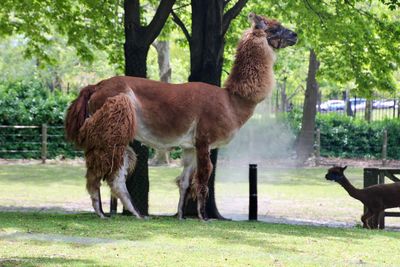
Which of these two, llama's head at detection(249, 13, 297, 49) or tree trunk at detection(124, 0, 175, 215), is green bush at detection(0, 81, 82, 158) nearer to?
tree trunk at detection(124, 0, 175, 215)

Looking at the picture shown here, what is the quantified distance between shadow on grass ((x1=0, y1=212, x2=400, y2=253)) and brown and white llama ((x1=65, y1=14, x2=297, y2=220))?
2.46 ft

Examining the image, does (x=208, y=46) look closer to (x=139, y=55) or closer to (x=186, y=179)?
(x=139, y=55)

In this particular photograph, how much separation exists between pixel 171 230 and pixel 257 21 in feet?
13.6

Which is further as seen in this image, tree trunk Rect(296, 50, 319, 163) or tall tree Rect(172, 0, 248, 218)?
tree trunk Rect(296, 50, 319, 163)

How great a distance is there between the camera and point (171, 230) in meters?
10.9

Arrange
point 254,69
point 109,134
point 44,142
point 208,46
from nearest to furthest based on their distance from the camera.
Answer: point 109,134, point 254,69, point 208,46, point 44,142

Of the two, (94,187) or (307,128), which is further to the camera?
(307,128)

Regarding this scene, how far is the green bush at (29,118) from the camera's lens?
34094 mm

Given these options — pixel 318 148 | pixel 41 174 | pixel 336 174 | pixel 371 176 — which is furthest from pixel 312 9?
pixel 318 148

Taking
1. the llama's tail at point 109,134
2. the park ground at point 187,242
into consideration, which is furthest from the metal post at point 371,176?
the llama's tail at point 109,134

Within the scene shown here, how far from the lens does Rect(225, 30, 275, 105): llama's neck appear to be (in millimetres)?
13398

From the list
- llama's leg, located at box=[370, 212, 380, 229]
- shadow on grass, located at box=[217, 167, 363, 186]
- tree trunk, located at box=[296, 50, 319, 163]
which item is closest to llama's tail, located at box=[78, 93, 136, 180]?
llama's leg, located at box=[370, 212, 380, 229]

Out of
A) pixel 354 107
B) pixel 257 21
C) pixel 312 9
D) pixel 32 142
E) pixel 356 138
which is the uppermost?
pixel 312 9

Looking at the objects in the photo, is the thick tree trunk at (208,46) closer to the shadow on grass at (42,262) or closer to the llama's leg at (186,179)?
the llama's leg at (186,179)
